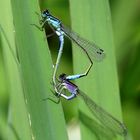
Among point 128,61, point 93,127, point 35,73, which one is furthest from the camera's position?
point 128,61

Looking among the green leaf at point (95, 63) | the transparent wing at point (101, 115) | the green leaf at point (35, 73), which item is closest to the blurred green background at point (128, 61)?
the transparent wing at point (101, 115)

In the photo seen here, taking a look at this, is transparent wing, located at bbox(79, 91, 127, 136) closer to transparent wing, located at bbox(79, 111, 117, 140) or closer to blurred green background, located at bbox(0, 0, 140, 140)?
transparent wing, located at bbox(79, 111, 117, 140)

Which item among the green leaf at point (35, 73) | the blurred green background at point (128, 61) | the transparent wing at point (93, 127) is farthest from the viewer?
the blurred green background at point (128, 61)

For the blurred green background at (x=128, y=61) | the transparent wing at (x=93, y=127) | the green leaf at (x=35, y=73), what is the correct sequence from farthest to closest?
the blurred green background at (x=128, y=61) < the transparent wing at (x=93, y=127) < the green leaf at (x=35, y=73)

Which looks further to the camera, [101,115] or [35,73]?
[101,115]

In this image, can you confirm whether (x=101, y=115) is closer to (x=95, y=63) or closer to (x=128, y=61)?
(x=95, y=63)

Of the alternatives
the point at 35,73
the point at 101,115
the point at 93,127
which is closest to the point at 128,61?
the point at 101,115

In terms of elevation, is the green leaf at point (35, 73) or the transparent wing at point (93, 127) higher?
the green leaf at point (35, 73)

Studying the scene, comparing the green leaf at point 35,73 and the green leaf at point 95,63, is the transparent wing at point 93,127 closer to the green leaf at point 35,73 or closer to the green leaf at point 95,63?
the green leaf at point 95,63

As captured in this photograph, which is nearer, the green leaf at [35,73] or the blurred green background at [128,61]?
the green leaf at [35,73]

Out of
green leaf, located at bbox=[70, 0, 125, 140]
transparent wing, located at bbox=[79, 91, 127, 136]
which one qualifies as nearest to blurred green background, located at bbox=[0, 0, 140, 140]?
transparent wing, located at bbox=[79, 91, 127, 136]

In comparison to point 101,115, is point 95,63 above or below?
above
